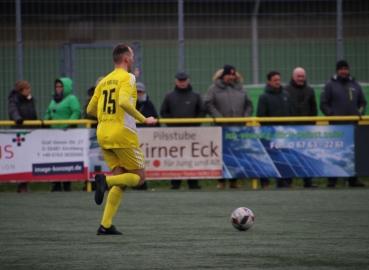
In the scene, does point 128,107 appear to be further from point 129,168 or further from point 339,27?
point 339,27

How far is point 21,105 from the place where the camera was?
44.9 ft

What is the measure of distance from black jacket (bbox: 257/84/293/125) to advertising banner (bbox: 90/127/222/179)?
3.02 ft

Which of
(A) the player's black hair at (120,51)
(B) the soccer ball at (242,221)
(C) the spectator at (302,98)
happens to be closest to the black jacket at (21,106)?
(C) the spectator at (302,98)

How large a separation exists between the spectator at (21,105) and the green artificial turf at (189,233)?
130cm

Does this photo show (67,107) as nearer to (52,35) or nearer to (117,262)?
(52,35)

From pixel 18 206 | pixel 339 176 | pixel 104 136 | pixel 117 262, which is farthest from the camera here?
pixel 339 176

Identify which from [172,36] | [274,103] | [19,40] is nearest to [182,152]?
[274,103]

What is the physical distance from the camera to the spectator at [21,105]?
1344 centimetres

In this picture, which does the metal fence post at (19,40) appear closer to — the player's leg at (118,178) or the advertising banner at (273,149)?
the advertising banner at (273,149)

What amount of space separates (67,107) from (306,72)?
4259 mm

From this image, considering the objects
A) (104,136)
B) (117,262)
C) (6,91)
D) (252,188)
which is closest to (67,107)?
(6,91)

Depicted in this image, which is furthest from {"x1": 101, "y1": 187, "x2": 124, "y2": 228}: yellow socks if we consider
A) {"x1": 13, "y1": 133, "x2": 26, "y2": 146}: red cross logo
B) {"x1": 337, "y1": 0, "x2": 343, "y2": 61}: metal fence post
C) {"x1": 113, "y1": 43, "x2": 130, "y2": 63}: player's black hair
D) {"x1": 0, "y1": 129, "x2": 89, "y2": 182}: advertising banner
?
{"x1": 337, "y1": 0, "x2": 343, "y2": 61}: metal fence post

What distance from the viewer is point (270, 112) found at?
546 inches

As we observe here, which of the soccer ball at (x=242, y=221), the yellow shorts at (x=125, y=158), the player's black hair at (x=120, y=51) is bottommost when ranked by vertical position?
the soccer ball at (x=242, y=221)
